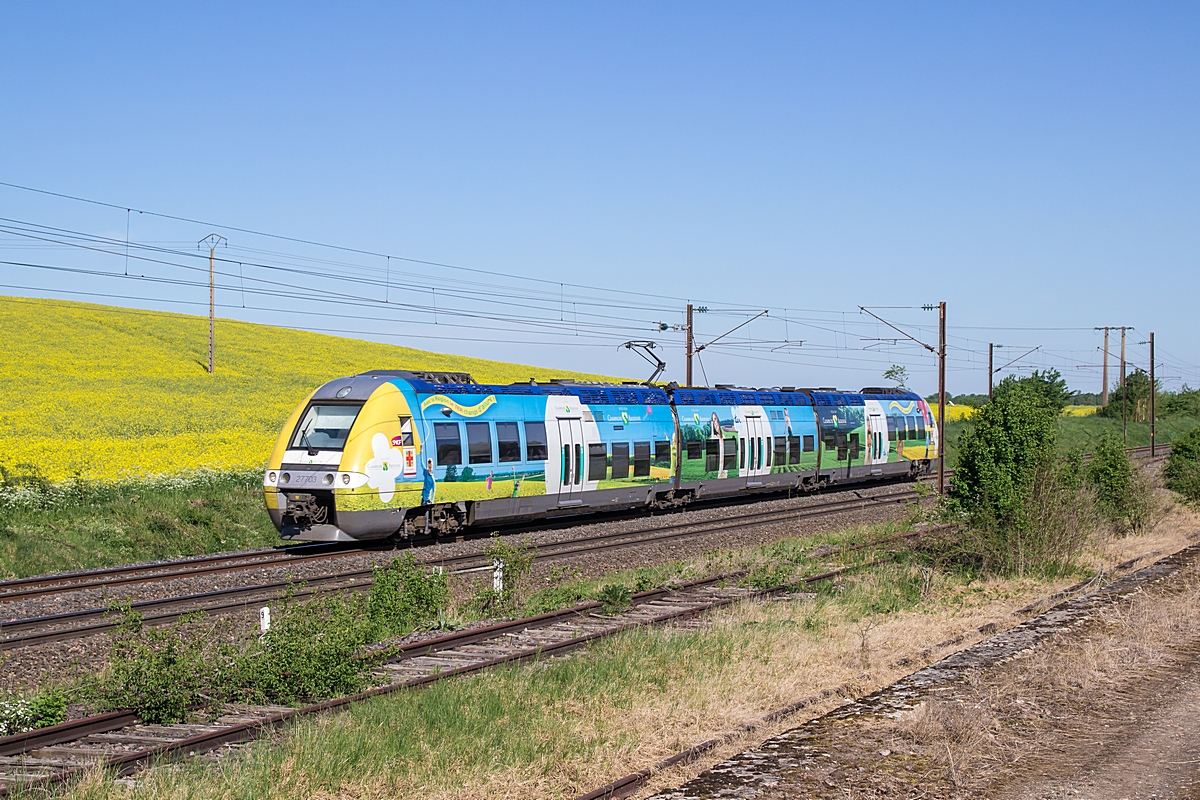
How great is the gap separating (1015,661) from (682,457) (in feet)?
58.2

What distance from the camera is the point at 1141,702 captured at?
1074 centimetres

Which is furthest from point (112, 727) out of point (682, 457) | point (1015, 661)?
point (682, 457)

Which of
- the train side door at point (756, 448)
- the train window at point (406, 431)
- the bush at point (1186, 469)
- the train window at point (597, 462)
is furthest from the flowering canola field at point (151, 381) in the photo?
the bush at point (1186, 469)

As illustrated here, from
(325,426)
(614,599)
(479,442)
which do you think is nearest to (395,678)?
(614,599)

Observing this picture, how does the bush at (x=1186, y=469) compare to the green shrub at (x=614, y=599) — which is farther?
the bush at (x=1186, y=469)

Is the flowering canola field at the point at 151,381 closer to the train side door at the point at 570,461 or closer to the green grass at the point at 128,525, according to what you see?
the green grass at the point at 128,525

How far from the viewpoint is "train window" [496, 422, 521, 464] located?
23500mm

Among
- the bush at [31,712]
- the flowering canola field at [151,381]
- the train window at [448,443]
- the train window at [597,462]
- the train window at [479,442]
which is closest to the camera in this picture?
the bush at [31,712]

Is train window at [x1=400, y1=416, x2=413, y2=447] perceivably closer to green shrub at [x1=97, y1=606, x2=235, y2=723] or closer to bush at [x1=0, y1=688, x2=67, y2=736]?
green shrub at [x1=97, y1=606, x2=235, y2=723]

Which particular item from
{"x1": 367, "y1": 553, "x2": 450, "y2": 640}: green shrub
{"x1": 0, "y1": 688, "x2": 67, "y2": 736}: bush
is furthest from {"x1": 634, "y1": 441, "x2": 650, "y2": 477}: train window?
{"x1": 0, "y1": 688, "x2": 67, "y2": 736}: bush

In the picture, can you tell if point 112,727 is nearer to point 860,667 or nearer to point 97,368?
point 860,667

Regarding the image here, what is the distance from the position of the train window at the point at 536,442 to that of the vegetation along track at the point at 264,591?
2.08m

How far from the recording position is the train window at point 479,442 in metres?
22.8

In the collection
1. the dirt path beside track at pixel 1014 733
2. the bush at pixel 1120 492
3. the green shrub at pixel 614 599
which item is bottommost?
the dirt path beside track at pixel 1014 733
